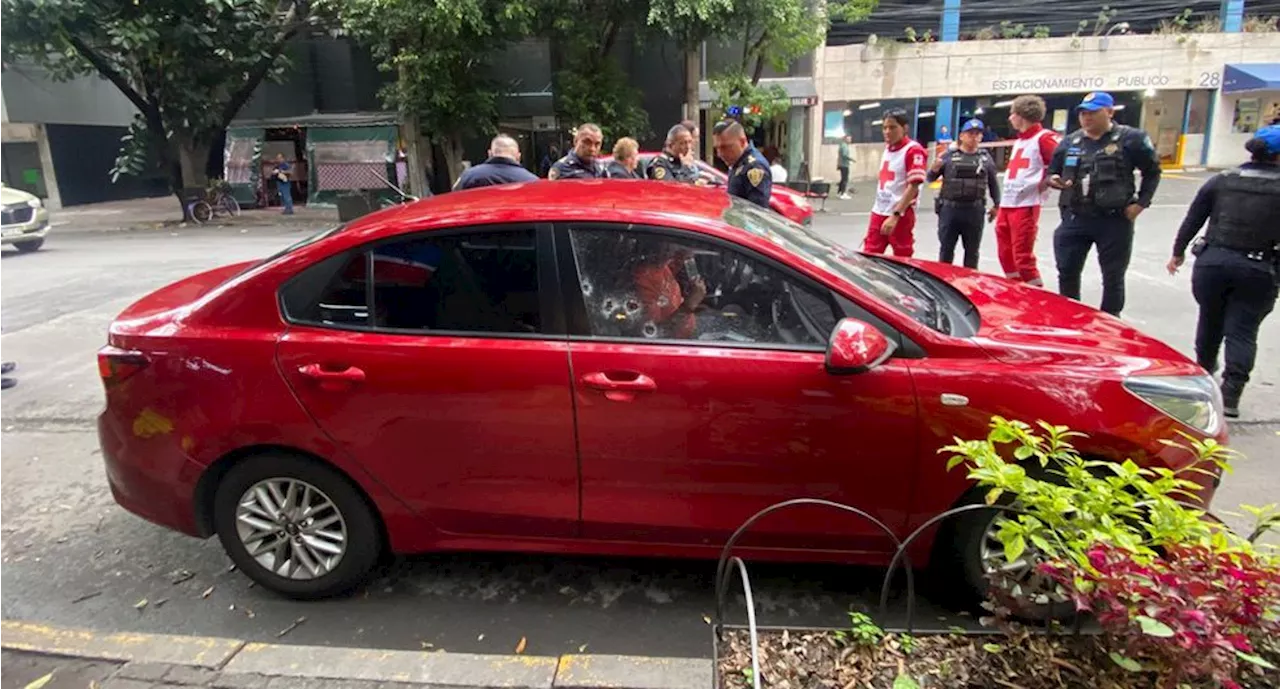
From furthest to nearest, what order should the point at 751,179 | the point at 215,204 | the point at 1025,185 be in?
1. the point at 215,204
2. the point at 1025,185
3. the point at 751,179

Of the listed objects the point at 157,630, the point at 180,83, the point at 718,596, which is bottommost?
the point at 157,630

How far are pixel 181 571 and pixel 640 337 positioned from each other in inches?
92.0

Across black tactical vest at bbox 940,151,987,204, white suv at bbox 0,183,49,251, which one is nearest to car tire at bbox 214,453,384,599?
black tactical vest at bbox 940,151,987,204

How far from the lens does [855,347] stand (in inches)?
102

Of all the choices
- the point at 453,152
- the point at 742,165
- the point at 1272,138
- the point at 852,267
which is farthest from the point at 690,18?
the point at 852,267

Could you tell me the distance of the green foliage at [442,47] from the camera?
15500mm

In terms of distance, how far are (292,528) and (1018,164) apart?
19.7 ft

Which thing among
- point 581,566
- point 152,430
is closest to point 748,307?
point 581,566

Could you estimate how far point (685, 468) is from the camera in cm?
286

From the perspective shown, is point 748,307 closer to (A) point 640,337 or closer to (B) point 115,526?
(A) point 640,337

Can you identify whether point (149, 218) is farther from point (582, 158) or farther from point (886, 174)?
point (886, 174)

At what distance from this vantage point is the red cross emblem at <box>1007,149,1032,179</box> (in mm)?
6527

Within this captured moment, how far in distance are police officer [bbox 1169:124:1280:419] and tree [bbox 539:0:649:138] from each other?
1346 centimetres

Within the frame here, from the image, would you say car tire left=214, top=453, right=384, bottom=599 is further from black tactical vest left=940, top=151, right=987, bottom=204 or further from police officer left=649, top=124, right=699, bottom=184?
black tactical vest left=940, top=151, right=987, bottom=204
